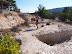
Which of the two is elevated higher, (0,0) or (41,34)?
(0,0)

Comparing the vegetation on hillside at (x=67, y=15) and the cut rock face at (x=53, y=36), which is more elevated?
the vegetation on hillside at (x=67, y=15)

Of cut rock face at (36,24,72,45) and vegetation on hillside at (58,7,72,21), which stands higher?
vegetation on hillside at (58,7,72,21)

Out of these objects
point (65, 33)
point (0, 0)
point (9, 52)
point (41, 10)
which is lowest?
point (65, 33)

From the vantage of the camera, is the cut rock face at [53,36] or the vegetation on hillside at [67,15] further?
the vegetation on hillside at [67,15]

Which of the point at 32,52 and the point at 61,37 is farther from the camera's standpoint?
the point at 61,37

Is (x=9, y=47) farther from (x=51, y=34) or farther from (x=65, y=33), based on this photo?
(x=65, y=33)

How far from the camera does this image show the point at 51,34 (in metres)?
7.19

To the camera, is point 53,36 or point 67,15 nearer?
point 53,36

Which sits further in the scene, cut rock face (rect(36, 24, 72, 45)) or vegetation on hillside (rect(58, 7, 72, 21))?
vegetation on hillside (rect(58, 7, 72, 21))

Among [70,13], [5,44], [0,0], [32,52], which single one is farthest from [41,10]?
[5,44]

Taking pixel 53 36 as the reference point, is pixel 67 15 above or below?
above

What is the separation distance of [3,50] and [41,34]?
16.9 ft

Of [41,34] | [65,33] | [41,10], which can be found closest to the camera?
[41,34]

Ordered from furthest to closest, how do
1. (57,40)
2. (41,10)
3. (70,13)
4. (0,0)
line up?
(41,10)
(70,13)
(0,0)
(57,40)
